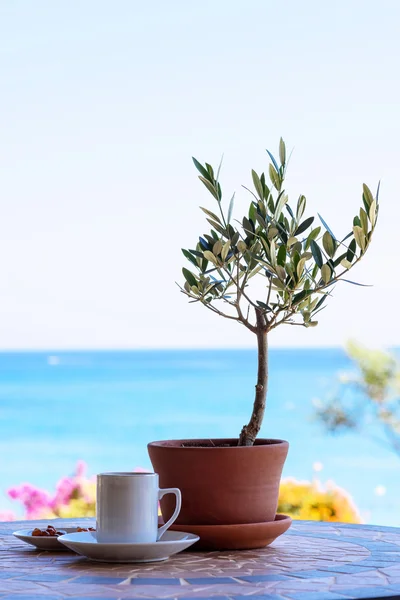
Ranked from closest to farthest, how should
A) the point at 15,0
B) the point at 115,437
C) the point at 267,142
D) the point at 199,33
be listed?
the point at 15,0
the point at 115,437
the point at 199,33
the point at 267,142

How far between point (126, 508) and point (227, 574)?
23 cm

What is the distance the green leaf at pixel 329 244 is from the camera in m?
1.82

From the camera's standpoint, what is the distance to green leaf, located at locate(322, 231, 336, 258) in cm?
182

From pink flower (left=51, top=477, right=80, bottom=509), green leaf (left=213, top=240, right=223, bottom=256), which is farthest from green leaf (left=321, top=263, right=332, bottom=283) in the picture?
pink flower (left=51, top=477, right=80, bottom=509)

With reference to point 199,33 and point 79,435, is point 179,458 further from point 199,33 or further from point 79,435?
point 199,33

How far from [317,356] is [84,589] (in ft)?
128

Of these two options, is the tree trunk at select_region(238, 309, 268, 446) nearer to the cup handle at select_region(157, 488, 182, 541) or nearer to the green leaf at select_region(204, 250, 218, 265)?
the green leaf at select_region(204, 250, 218, 265)

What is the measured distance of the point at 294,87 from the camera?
21219mm

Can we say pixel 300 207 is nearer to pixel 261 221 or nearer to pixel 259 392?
pixel 261 221

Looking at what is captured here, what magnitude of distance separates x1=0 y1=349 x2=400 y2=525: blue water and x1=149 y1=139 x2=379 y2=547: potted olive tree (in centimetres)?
756

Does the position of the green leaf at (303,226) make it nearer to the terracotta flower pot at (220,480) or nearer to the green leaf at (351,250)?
the green leaf at (351,250)

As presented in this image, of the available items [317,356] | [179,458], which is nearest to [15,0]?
[179,458]

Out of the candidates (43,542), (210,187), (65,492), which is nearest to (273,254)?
(210,187)

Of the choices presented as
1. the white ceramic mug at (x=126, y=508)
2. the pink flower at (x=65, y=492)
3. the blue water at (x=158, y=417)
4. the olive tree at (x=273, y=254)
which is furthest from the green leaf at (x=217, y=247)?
the blue water at (x=158, y=417)
